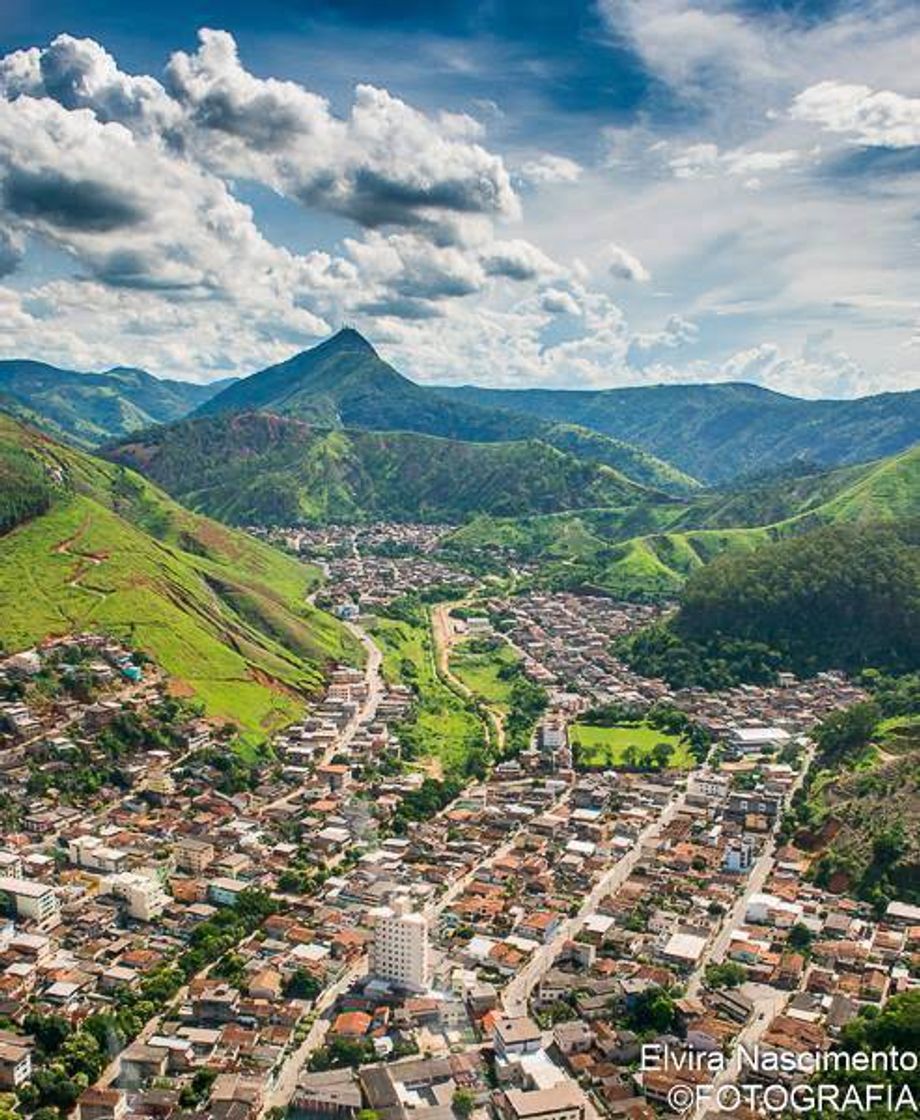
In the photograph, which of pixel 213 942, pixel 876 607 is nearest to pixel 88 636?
pixel 213 942

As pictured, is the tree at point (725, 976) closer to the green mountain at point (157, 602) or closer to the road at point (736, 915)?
the road at point (736, 915)

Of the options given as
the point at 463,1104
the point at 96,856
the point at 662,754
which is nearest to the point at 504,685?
the point at 662,754

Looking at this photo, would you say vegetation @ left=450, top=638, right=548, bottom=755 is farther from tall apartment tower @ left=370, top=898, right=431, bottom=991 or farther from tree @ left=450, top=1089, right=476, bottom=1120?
tree @ left=450, top=1089, right=476, bottom=1120

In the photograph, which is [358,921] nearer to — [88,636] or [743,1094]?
[743,1094]

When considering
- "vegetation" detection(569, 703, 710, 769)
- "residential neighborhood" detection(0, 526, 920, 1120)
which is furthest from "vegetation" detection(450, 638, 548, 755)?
"vegetation" detection(569, 703, 710, 769)

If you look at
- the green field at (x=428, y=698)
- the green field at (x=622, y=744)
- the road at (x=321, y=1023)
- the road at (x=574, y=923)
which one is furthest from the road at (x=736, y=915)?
the green field at (x=428, y=698)

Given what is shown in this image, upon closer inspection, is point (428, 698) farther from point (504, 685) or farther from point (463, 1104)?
point (463, 1104)
